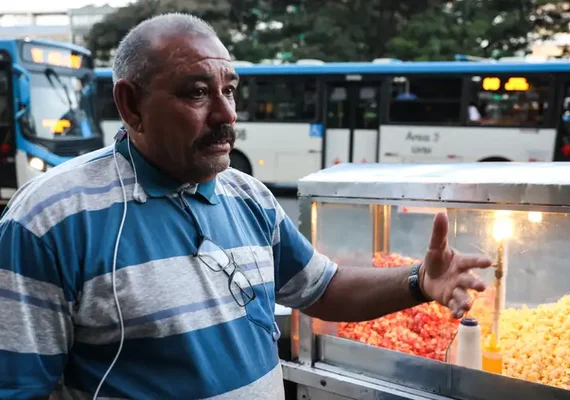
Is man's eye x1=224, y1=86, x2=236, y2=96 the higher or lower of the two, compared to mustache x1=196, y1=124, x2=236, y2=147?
higher

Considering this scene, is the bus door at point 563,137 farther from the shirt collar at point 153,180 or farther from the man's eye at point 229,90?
the shirt collar at point 153,180

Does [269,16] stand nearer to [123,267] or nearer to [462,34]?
[462,34]

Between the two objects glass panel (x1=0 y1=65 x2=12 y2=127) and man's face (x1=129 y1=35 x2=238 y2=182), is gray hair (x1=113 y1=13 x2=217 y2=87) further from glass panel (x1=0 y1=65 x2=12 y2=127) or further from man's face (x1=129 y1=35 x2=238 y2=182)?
glass panel (x1=0 y1=65 x2=12 y2=127)

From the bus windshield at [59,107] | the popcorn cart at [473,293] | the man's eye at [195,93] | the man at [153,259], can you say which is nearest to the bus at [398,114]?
the bus windshield at [59,107]

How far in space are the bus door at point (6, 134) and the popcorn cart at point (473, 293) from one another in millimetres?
7707

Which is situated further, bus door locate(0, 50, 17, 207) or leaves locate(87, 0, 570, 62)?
leaves locate(87, 0, 570, 62)

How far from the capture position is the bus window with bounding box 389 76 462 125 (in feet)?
34.4

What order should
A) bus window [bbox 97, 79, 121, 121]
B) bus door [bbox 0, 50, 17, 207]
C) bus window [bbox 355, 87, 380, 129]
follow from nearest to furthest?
bus door [bbox 0, 50, 17, 207] < bus window [bbox 355, 87, 380, 129] < bus window [bbox 97, 79, 121, 121]

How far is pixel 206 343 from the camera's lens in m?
1.41

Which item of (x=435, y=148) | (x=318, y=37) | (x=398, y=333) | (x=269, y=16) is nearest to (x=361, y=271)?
(x=398, y=333)

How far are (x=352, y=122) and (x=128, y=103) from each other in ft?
33.5

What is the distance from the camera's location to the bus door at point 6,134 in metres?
8.81

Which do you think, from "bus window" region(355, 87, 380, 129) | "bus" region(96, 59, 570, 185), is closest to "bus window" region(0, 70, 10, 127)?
"bus" region(96, 59, 570, 185)

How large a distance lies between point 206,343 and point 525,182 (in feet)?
4.09
